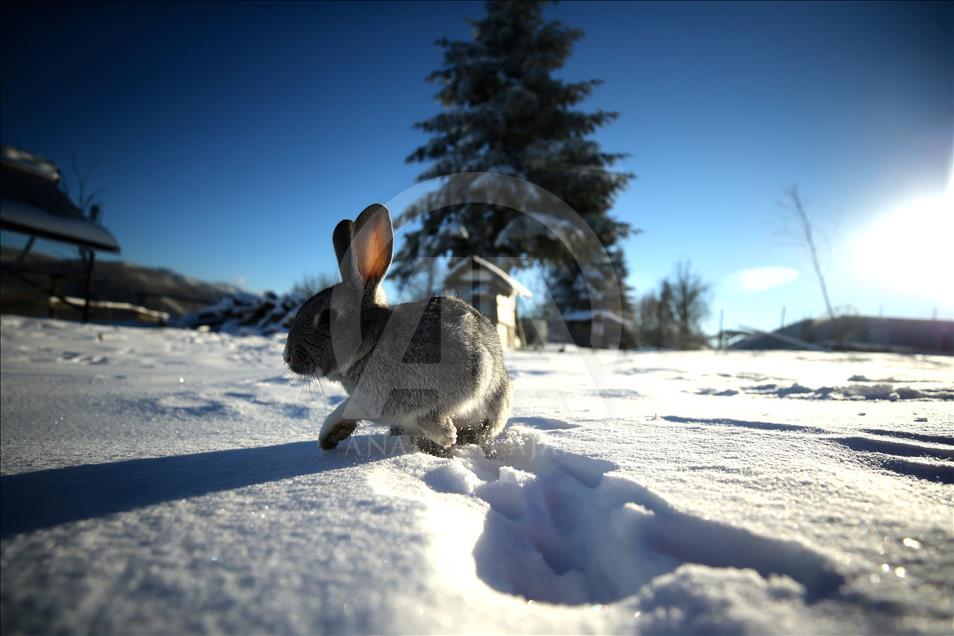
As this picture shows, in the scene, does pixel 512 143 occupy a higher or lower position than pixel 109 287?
higher

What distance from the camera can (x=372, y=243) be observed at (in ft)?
6.72

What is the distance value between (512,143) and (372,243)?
15081mm

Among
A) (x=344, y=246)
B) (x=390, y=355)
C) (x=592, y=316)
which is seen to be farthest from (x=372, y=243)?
(x=592, y=316)

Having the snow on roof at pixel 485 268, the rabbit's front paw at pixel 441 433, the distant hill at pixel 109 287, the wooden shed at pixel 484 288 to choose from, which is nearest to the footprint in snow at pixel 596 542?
the rabbit's front paw at pixel 441 433

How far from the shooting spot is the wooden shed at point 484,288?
974 cm

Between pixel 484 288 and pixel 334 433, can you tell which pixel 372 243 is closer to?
pixel 334 433

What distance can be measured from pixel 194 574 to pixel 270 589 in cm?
16

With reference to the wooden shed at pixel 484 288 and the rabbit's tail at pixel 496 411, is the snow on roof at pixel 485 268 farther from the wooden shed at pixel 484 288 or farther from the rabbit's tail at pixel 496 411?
the rabbit's tail at pixel 496 411

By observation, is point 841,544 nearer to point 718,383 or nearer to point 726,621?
point 726,621

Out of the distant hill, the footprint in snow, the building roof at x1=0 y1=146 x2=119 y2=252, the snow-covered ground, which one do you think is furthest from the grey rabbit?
the distant hill

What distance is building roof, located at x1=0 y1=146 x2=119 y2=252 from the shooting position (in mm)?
8047

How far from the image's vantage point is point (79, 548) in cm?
75

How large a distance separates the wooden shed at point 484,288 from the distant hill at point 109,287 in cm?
981

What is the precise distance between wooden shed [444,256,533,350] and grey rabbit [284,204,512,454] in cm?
731
